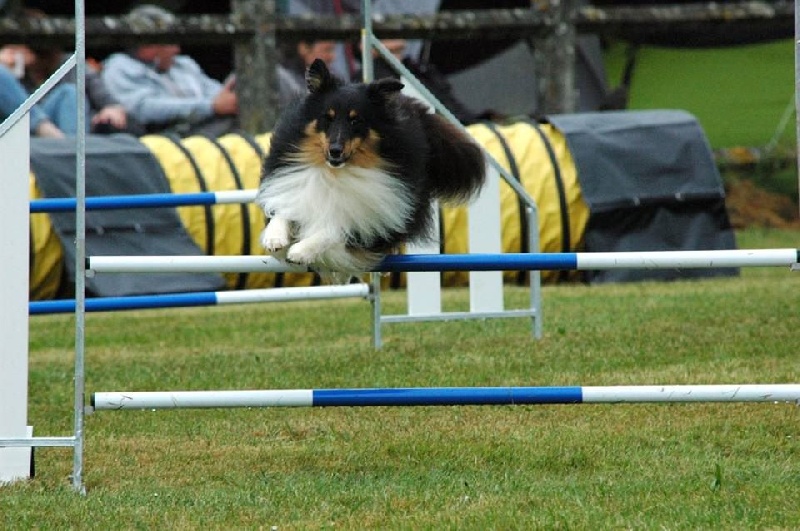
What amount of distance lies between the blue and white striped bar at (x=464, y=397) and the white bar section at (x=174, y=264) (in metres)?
0.40

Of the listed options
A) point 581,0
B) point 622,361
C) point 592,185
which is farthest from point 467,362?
point 581,0

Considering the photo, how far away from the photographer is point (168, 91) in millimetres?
14484

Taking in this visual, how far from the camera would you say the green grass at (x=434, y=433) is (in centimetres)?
396

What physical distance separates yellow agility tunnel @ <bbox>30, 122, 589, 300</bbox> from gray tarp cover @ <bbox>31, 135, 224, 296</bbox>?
0.34ft

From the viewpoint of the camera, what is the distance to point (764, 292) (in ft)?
30.3

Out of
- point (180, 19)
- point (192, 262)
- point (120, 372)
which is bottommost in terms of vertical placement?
point (120, 372)

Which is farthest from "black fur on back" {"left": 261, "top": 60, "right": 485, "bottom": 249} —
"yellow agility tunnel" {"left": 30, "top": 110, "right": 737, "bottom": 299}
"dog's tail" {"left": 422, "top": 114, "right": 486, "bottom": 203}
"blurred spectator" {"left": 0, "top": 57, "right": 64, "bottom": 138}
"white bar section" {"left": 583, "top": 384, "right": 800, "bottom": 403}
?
"blurred spectator" {"left": 0, "top": 57, "right": 64, "bottom": 138}

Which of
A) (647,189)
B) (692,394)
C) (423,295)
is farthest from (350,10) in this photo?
(692,394)

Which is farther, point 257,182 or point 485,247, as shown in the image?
point 257,182

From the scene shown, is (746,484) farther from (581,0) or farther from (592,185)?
(581,0)

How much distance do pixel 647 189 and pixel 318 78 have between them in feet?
21.6

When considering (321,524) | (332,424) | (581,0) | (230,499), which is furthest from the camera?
(581,0)

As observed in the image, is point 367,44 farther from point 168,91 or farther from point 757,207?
point 757,207

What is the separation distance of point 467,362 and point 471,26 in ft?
25.4
